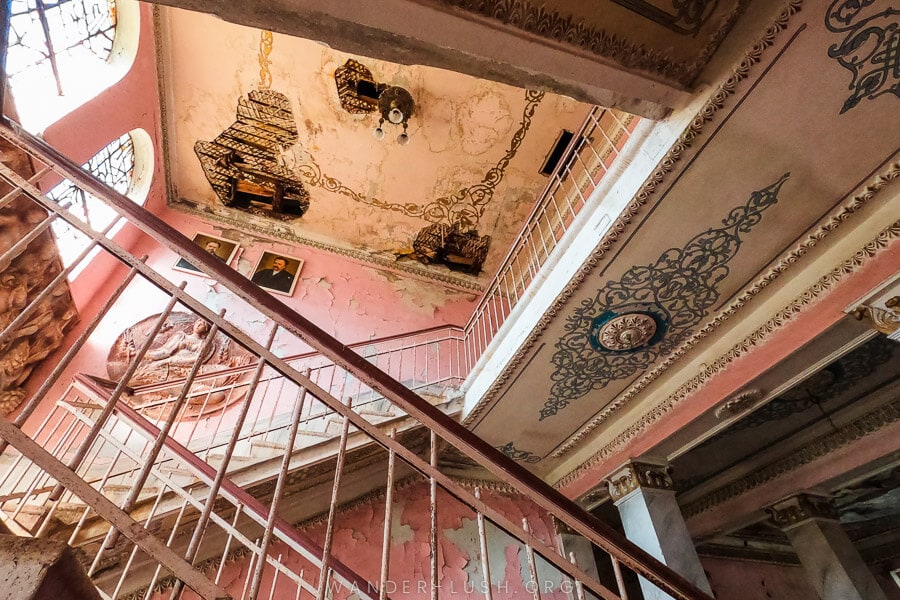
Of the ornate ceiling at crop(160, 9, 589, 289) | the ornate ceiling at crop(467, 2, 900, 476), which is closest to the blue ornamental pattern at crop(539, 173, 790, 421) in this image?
the ornate ceiling at crop(467, 2, 900, 476)

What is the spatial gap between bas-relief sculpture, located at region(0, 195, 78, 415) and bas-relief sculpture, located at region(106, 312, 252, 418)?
702mm

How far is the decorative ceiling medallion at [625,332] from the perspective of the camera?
149 inches

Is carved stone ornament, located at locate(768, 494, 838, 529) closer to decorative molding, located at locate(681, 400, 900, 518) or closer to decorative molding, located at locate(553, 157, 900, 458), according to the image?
decorative molding, located at locate(681, 400, 900, 518)

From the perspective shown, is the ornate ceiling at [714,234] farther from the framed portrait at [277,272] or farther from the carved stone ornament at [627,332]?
the framed portrait at [277,272]

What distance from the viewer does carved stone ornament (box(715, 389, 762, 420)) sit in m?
3.70

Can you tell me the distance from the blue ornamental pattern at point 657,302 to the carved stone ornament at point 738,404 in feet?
2.08

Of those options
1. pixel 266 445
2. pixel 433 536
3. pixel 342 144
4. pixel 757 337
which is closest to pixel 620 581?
pixel 433 536

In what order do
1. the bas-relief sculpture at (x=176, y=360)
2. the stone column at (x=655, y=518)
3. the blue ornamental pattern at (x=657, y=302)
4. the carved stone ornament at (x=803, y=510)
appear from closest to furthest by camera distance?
the blue ornamental pattern at (x=657, y=302) < the stone column at (x=655, y=518) < the carved stone ornament at (x=803, y=510) < the bas-relief sculpture at (x=176, y=360)

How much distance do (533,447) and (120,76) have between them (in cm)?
660

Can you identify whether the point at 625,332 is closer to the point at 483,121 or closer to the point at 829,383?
the point at 829,383

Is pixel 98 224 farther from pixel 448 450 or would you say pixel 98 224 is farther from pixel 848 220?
pixel 848 220

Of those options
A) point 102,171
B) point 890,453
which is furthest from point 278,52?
point 890,453

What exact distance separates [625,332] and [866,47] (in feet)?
7.65

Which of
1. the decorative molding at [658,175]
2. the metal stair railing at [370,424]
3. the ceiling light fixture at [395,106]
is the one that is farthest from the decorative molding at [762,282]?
the ceiling light fixture at [395,106]
